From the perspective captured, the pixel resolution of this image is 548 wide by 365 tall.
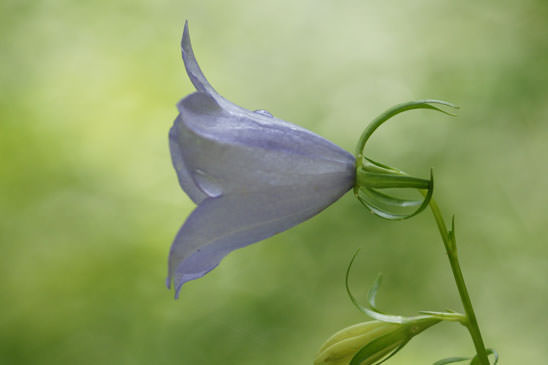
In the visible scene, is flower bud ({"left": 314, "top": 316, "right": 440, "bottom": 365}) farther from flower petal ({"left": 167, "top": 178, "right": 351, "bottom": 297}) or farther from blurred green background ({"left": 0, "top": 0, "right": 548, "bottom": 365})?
blurred green background ({"left": 0, "top": 0, "right": 548, "bottom": 365})

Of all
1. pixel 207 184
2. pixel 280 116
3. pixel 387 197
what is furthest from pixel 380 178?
pixel 280 116

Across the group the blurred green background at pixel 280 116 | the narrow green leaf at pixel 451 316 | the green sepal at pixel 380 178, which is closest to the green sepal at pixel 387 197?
the green sepal at pixel 380 178

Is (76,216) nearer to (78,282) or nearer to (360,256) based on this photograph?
(78,282)

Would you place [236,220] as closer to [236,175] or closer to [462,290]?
[236,175]

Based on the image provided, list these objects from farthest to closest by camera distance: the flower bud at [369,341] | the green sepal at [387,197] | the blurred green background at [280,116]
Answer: the blurred green background at [280,116] → the flower bud at [369,341] → the green sepal at [387,197]

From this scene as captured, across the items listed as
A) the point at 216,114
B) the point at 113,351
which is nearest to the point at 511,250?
the point at 113,351

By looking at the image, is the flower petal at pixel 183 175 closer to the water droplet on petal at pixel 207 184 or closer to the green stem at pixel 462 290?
the water droplet on petal at pixel 207 184
